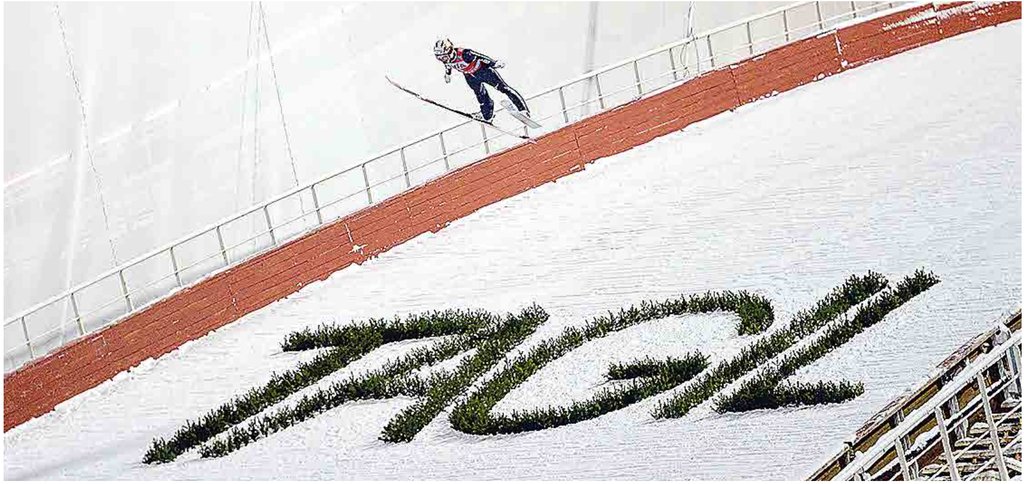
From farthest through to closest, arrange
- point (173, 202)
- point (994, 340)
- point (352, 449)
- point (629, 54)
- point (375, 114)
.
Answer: point (629, 54) → point (375, 114) → point (173, 202) → point (352, 449) → point (994, 340)

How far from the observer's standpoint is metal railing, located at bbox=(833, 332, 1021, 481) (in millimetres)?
2738

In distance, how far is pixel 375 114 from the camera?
14.7 feet

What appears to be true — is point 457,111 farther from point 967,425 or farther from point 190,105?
point 967,425

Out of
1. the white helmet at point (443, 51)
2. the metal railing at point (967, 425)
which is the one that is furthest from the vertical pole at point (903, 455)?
the white helmet at point (443, 51)

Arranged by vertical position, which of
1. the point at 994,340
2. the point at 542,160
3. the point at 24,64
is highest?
the point at 24,64

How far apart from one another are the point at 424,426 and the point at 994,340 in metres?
1.56

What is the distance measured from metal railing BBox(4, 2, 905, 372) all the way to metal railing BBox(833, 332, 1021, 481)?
1.80 meters

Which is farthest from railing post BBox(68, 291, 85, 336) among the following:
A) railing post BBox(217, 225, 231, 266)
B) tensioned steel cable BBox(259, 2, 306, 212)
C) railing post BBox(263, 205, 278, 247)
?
→ tensioned steel cable BBox(259, 2, 306, 212)

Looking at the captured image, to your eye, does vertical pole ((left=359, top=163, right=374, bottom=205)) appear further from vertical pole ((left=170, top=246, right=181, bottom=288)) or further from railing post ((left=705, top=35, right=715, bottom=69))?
railing post ((left=705, top=35, right=715, bottom=69))

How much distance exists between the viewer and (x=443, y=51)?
4.56m

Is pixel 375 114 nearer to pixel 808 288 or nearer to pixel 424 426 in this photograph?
pixel 424 426

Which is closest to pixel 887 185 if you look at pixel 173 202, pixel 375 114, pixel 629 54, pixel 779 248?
pixel 779 248

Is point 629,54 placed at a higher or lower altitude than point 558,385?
higher

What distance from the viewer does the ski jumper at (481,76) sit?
4.58 m
